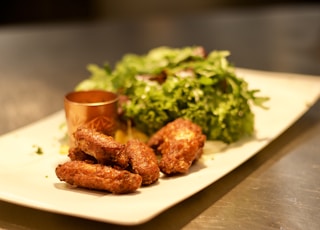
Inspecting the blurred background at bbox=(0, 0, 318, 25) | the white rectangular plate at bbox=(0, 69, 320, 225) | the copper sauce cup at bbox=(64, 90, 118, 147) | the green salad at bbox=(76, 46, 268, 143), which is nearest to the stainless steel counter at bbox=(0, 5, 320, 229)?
the white rectangular plate at bbox=(0, 69, 320, 225)

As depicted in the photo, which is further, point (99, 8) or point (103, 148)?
point (99, 8)

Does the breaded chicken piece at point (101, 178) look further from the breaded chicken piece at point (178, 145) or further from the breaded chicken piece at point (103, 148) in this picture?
the breaded chicken piece at point (178, 145)

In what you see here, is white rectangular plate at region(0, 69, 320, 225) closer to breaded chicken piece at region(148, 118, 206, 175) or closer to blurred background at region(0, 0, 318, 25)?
breaded chicken piece at region(148, 118, 206, 175)

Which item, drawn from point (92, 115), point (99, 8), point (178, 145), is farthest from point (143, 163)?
point (99, 8)

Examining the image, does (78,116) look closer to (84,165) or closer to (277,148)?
(84,165)

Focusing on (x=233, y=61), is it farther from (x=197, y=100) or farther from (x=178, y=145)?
(x=178, y=145)

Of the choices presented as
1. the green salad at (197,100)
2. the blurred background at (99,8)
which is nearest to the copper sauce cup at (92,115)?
the green salad at (197,100)
